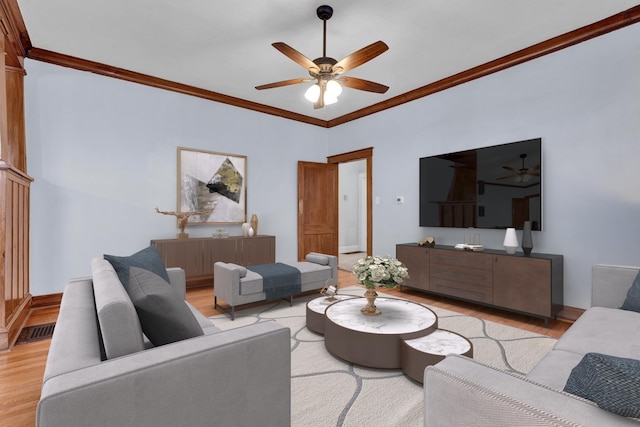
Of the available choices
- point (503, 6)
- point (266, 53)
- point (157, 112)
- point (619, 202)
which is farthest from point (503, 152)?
point (157, 112)

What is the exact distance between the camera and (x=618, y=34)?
3.08 m

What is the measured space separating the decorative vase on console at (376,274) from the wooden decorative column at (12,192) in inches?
116

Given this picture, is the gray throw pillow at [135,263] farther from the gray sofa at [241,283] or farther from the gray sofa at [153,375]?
the gray sofa at [241,283]

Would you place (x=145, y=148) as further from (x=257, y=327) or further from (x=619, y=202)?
(x=619, y=202)

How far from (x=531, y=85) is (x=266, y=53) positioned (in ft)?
10.1

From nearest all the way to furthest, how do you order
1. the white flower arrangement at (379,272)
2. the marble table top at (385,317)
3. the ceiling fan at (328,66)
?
the marble table top at (385,317)
the white flower arrangement at (379,272)
the ceiling fan at (328,66)

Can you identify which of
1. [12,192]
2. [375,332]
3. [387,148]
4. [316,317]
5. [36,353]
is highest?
[387,148]

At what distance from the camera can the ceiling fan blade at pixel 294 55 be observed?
256 cm

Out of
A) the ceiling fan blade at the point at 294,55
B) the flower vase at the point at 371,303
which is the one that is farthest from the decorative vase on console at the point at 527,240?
the ceiling fan blade at the point at 294,55

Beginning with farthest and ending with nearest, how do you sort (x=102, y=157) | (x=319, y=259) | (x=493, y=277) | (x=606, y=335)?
(x=319, y=259), (x=102, y=157), (x=493, y=277), (x=606, y=335)

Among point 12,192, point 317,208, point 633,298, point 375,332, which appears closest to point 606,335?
point 633,298

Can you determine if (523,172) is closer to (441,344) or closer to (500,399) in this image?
(441,344)

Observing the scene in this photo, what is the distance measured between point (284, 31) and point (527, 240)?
11.0ft

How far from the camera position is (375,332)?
2.23 metres
